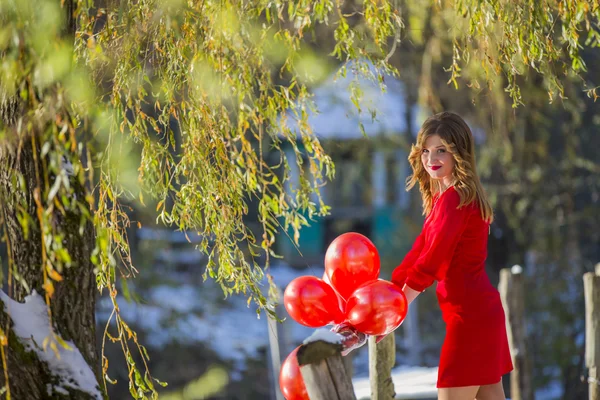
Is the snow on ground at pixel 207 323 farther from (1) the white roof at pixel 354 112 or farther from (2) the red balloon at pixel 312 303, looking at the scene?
(2) the red balloon at pixel 312 303

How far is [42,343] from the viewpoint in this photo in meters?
2.58

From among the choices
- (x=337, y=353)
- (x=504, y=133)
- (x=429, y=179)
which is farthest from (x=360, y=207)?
(x=337, y=353)

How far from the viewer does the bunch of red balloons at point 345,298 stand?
266cm

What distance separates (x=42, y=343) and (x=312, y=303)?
0.91 metres

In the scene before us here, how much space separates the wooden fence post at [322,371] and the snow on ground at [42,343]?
2.73ft

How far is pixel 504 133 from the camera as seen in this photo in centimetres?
911

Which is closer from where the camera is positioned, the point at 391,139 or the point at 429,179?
the point at 429,179

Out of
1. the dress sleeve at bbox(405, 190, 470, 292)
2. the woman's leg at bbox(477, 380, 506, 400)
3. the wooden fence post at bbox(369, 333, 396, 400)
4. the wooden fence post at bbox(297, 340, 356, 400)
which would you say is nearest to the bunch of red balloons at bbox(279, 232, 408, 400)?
the dress sleeve at bbox(405, 190, 470, 292)

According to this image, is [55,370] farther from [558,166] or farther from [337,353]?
[558,166]

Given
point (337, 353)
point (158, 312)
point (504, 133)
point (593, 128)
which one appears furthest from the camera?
point (158, 312)

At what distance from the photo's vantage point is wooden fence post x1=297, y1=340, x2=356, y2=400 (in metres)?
2.15

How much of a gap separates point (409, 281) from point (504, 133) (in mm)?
6605

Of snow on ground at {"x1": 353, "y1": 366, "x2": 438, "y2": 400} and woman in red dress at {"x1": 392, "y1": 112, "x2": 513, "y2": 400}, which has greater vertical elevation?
woman in red dress at {"x1": 392, "y1": 112, "x2": 513, "y2": 400}

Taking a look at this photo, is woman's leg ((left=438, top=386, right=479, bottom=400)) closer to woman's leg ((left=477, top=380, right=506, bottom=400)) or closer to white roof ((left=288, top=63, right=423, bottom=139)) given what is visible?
woman's leg ((left=477, top=380, right=506, bottom=400))
